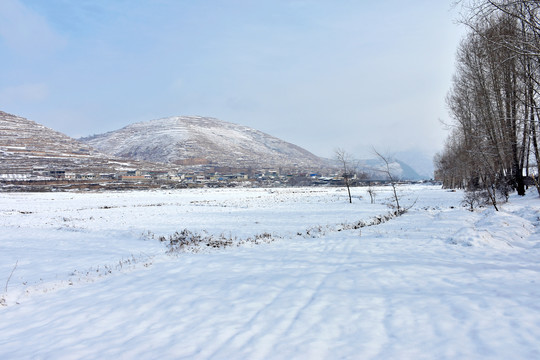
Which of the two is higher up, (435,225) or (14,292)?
(435,225)

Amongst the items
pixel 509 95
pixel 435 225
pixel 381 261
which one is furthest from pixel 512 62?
pixel 381 261

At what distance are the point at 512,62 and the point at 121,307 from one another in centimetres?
2388

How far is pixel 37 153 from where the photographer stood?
150375 millimetres

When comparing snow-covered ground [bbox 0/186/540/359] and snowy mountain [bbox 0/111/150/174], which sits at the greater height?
snowy mountain [bbox 0/111/150/174]

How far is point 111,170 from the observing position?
136125 millimetres

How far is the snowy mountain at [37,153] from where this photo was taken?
128m

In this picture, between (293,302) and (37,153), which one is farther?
(37,153)

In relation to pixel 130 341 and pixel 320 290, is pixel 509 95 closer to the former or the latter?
pixel 320 290

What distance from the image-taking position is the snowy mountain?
419 ft

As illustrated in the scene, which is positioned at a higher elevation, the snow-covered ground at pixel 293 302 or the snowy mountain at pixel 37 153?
the snowy mountain at pixel 37 153

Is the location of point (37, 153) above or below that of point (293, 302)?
above

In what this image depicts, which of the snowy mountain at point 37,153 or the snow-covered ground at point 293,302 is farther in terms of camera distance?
the snowy mountain at point 37,153

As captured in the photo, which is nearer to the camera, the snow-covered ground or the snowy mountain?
the snow-covered ground

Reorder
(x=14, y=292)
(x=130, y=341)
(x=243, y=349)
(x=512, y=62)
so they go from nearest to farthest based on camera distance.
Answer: (x=243, y=349)
(x=130, y=341)
(x=14, y=292)
(x=512, y=62)
